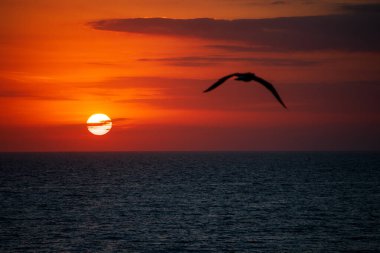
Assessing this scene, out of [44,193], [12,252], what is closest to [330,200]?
[44,193]

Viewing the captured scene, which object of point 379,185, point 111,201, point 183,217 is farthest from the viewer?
point 379,185

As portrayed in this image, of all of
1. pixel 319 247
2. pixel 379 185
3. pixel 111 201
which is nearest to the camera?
pixel 319 247

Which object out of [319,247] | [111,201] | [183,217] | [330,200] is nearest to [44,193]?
[111,201]

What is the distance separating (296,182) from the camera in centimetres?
18888

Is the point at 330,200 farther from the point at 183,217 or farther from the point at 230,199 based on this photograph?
the point at 183,217

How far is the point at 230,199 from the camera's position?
13200 cm

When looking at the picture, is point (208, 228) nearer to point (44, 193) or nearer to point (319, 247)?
point (319, 247)

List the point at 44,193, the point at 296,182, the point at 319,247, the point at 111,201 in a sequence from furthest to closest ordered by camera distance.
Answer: the point at 296,182 → the point at 44,193 → the point at 111,201 → the point at 319,247

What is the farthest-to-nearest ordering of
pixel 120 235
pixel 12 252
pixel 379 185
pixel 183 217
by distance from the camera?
pixel 379 185 → pixel 183 217 → pixel 120 235 → pixel 12 252

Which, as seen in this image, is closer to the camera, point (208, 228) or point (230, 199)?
point (208, 228)

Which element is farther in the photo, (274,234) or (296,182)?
(296,182)

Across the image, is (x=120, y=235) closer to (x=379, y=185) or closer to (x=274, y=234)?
(x=274, y=234)

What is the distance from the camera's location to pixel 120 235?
264 feet

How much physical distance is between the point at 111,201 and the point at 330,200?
Answer: 49.8 meters
